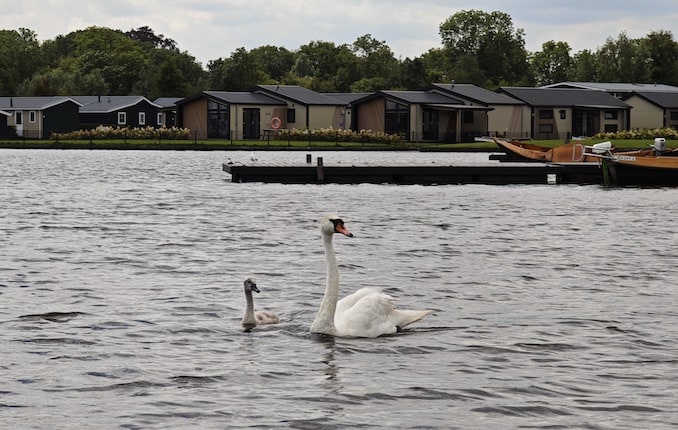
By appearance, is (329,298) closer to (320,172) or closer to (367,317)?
(367,317)

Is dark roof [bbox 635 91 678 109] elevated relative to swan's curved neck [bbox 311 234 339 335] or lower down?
elevated

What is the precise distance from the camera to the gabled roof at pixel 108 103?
12850 centimetres

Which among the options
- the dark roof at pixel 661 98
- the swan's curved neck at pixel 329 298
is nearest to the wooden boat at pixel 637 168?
the swan's curved neck at pixel 329 298

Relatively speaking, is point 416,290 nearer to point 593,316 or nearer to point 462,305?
point 462,305

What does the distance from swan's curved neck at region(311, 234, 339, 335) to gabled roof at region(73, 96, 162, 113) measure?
116666 millimetres

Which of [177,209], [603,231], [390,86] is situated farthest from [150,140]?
[603,231]

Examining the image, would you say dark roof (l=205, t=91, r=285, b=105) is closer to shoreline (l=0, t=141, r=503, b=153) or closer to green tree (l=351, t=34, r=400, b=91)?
shoreline (l=0, t=141, r=503, b=153)

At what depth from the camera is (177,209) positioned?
118ft

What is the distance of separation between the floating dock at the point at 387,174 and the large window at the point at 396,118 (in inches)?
2396

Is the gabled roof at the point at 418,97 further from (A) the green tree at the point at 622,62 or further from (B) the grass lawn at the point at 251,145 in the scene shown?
(A) the green tree at the point at 622,62

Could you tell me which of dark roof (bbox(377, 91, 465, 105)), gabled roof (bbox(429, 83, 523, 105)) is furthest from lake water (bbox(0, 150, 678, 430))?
gabled roof (bbox(429, 83, 523, 105))

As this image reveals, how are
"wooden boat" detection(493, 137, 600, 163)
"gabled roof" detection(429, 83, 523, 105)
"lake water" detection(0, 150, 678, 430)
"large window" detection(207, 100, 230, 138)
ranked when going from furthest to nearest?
"gabled roof" detection(429, 83, 523, 105) < "large window" detection(207, 100, 230, 138) < "wooden boat" detection(493, 137, 600, 163) < "lake water" detection(0, 150, 678, 430)

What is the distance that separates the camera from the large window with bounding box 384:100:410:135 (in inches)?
4343

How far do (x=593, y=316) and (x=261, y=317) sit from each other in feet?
14.8
